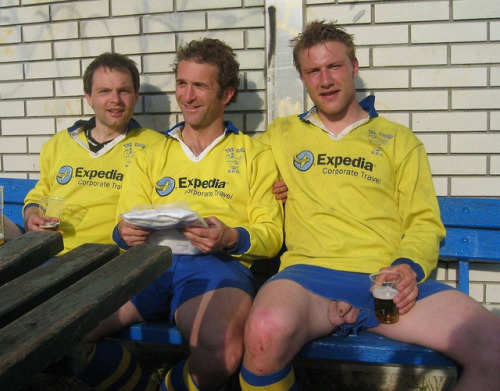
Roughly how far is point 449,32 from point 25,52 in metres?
3.11

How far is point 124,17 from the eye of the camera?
3.78 m

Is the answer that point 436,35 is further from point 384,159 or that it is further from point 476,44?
point 384,159

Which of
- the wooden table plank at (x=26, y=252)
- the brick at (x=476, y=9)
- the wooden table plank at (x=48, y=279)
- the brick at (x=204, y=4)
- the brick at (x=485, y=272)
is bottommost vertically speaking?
the brick at (x=485, y=272)

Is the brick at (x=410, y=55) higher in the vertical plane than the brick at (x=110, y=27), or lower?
lower

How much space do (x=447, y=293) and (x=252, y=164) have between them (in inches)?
47.4

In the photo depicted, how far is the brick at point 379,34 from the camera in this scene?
3.35m

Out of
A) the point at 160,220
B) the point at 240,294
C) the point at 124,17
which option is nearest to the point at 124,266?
the point at 160,220

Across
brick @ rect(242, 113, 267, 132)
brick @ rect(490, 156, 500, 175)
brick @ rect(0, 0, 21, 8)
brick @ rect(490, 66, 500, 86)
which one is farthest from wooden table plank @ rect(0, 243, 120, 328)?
brick @ rect(0, 0, 21, 8)

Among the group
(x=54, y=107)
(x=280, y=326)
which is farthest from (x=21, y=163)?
(x=280, y=326)

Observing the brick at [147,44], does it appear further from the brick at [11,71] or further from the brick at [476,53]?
the brick at [476,53]

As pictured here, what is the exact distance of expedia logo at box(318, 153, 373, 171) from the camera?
2.73 m

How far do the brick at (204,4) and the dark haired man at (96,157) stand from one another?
657 mm

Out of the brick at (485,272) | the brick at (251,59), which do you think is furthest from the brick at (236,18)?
the brick at (485,272)

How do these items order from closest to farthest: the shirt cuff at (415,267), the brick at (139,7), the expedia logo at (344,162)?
the shirt cuff at (415,267) < the expedia logo at (344,162) < the brick at (139,7)
